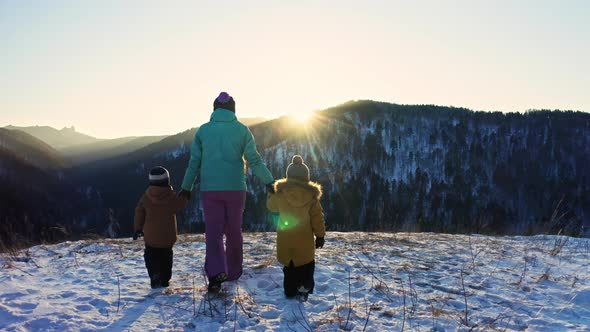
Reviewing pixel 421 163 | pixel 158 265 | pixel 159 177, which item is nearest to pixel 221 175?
pixel 159 177

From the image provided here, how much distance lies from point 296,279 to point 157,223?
72.9 inches

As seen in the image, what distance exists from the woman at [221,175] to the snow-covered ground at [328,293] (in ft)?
1.80

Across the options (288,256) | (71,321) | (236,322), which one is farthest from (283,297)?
(71,321)

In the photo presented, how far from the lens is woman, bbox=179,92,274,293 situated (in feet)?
14.1

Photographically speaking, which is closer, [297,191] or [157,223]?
[297,191]

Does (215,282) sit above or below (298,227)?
below

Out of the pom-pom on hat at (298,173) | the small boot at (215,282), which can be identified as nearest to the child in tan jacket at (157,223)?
the small boot at (215,282)

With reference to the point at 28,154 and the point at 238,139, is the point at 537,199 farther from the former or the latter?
the point at 28,154

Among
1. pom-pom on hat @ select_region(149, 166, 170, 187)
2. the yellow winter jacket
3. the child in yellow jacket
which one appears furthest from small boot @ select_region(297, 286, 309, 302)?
pom-pom on hat @ select_region(149, 166, 170, 187)

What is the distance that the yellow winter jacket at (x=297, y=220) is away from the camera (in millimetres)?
4203

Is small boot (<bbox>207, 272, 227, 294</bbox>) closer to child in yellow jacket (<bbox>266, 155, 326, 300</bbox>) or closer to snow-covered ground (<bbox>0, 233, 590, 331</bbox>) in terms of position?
snow-covered ground (<bbox>0, 233, 590, 331</bbox>)

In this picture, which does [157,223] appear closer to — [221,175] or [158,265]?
[158,265]

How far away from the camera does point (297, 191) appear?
421 centimetres

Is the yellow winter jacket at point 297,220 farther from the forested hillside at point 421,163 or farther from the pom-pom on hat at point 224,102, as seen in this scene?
the forested hillside at point 421,163
